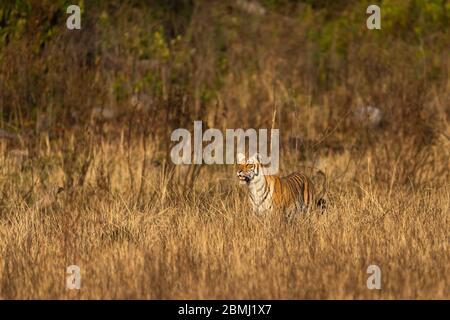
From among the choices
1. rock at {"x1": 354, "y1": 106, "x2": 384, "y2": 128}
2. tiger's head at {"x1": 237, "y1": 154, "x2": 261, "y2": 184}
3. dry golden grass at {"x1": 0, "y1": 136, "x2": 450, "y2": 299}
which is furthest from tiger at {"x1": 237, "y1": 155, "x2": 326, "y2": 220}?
rock at {"x1": 354, "y1": 106, "x2": 384, "y2": 128}

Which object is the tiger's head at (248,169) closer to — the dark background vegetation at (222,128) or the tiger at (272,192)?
the tiger at (272,192)

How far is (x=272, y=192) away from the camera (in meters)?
9.05

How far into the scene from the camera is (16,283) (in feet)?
23.1

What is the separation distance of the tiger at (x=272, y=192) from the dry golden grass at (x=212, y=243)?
0.14m

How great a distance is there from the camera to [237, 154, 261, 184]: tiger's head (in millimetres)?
8969

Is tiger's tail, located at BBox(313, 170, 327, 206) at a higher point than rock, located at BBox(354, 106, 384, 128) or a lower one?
lower

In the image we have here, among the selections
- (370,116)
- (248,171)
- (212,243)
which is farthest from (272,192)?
(370,116)

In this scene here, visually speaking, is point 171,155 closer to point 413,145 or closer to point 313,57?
point 413,145

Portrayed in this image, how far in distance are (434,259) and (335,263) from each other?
2.25 ft

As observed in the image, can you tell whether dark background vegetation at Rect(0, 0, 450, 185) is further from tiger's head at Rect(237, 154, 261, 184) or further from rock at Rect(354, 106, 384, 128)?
tiger's head at Rect(237, 154, 261, 184)

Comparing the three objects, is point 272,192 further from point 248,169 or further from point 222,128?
point 222,128

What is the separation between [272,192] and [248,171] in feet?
0.90
